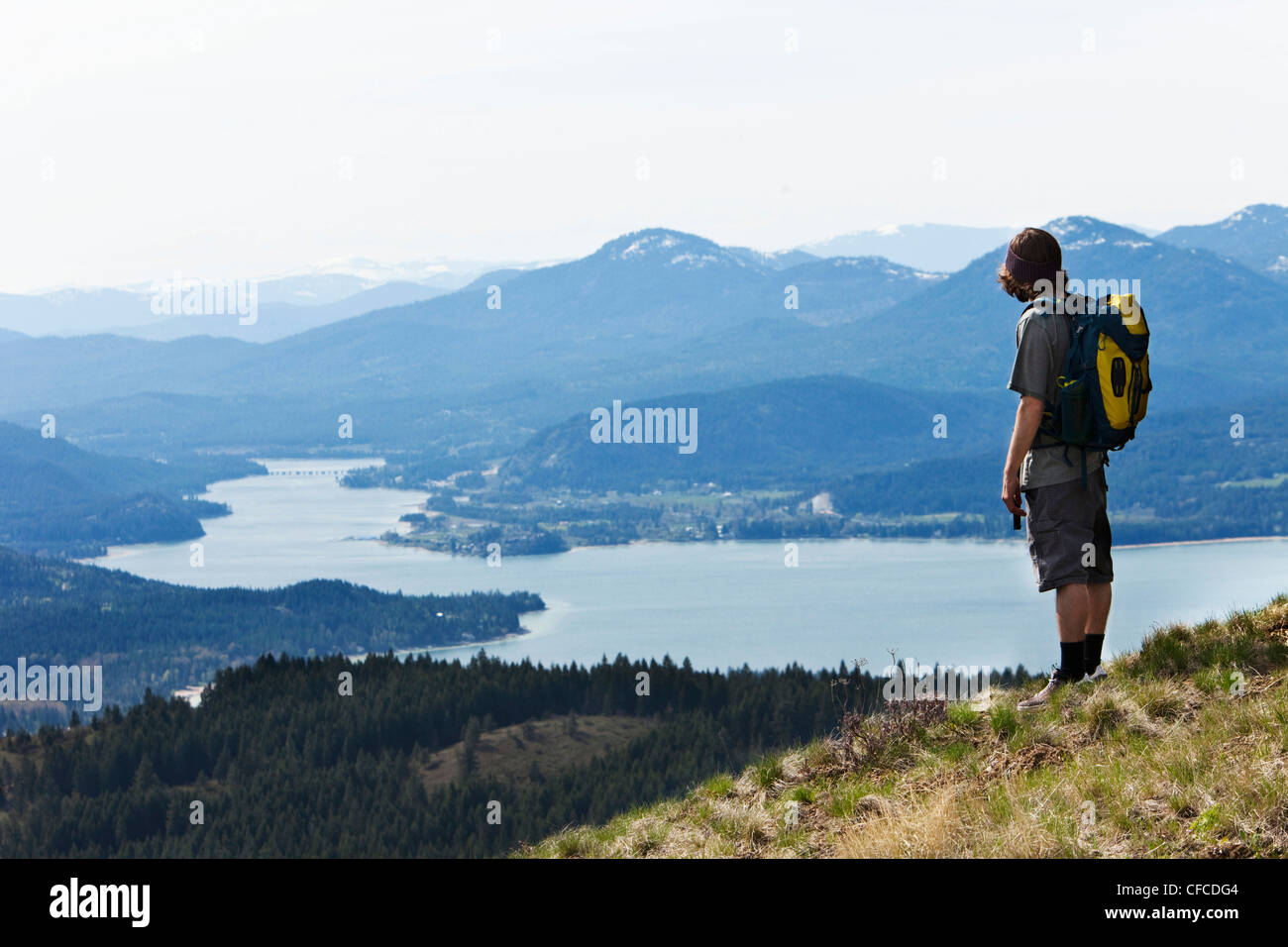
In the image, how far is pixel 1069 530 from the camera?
904 cm

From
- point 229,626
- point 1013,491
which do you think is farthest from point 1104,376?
point 229,626

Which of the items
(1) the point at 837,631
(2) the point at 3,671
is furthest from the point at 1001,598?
(2) the point at 3,671

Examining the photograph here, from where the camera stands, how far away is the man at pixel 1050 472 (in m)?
8.78

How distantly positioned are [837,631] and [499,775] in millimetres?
90747

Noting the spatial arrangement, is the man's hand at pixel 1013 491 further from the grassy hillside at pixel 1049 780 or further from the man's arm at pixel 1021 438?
the grassy hillside at pixel 1049 780

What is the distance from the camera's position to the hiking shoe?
9.46 meters

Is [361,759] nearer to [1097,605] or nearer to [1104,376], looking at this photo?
[1097,605]

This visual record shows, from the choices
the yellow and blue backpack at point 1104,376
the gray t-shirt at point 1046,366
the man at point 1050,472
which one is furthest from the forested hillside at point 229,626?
the yellow and blue backpack at point 1104,376

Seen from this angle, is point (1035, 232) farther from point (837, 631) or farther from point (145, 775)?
point (837, 631)

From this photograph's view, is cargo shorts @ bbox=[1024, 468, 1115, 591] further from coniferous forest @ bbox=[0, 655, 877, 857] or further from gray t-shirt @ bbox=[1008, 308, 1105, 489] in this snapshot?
coniferous forest @ bbox=[0, 655, 877, 857]

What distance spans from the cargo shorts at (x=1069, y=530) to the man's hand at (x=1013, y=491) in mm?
169

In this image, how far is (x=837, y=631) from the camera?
159 m

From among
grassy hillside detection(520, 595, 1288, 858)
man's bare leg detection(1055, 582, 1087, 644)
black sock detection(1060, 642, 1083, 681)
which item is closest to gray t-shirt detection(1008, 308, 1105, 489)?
man's bare leg detection(1055, 582, 1087, 644)

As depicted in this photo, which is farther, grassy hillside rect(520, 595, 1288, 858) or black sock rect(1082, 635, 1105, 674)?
black sock rect(1082, 635, 1105, 674)
